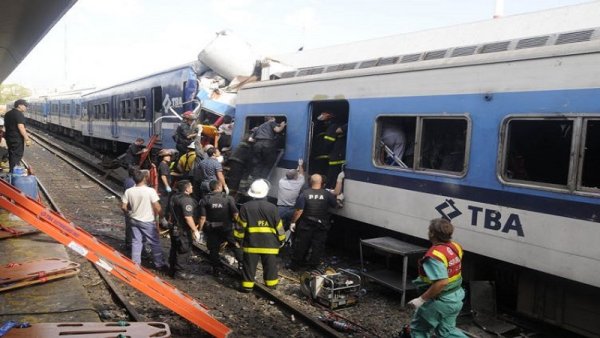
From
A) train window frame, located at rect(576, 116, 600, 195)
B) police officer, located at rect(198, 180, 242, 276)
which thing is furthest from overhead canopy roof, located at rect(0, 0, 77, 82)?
train window frame, located at rect(576, 116, 600, 195)

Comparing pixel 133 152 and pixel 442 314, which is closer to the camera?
pixel 442 314

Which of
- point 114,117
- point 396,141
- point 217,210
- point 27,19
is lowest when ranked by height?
point 217,210

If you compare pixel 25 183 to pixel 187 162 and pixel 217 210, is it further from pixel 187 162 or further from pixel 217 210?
pixel 217 210

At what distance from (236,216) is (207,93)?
199 inches

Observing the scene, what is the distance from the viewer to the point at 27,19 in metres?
8.56

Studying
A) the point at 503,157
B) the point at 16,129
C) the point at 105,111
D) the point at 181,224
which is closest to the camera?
the point at 503,157

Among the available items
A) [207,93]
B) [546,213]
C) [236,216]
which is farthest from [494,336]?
[207,93]

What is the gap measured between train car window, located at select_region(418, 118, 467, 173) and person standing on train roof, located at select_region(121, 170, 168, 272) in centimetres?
370

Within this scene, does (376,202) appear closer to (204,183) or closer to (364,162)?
(364,162)

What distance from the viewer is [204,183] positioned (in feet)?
27.0

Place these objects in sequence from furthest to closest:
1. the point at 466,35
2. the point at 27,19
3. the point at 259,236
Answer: the point at 466,35
the point at 27,19
the point at 259,236

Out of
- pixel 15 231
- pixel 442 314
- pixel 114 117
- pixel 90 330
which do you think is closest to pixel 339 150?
pixel 442 314

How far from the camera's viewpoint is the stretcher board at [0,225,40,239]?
7.61 meters

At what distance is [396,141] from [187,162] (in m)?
4.97
